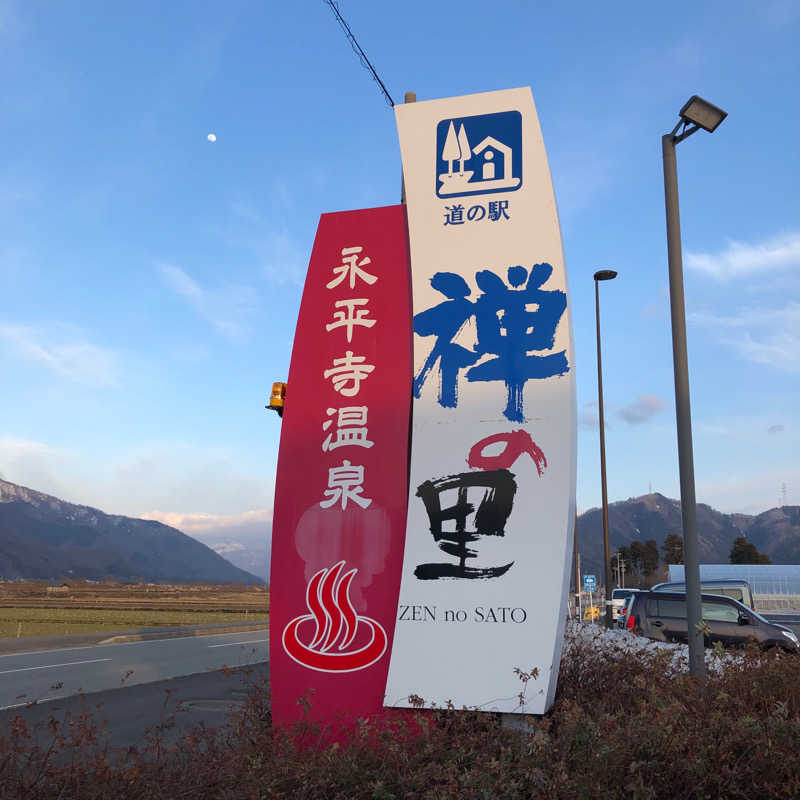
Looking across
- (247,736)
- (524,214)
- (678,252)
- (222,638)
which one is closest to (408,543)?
(247,736)

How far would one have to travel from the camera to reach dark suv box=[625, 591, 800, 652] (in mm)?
17844

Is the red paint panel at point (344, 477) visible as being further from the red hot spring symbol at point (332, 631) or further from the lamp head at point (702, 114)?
the lamp head at point (702, 114)

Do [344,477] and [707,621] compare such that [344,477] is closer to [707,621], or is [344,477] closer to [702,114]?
[702,114]

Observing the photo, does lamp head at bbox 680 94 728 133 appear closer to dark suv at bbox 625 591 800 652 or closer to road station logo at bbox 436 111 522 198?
road station logo at bbox 436 111 522 198

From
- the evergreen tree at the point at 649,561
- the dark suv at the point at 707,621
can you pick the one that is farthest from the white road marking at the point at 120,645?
the evergreen tree at the point at 649,561

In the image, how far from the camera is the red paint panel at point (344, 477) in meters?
7.32

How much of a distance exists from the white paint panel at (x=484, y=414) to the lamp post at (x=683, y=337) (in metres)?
1.94

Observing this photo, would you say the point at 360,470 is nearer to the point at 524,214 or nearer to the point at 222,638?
the point at 524,214

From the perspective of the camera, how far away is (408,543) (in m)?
7.26

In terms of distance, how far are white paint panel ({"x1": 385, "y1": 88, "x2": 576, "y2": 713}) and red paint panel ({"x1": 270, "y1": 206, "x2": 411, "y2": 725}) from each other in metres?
0.27

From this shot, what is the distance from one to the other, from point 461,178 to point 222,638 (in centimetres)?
2467

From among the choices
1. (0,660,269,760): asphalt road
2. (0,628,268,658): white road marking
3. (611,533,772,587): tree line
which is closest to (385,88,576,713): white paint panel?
(0,660,269,760): asphalt road

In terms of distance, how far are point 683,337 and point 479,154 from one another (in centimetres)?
311

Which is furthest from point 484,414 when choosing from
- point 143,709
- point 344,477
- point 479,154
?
point 143,709
